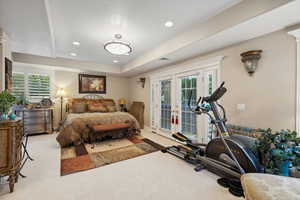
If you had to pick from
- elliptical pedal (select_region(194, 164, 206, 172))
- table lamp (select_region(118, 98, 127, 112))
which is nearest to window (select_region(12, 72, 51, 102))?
table lamp (select_region(118, 98, 127, 112))

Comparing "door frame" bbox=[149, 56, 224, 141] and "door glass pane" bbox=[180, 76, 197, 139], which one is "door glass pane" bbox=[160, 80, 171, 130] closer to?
"door frame" bbox=[149, 56, 224, 141]

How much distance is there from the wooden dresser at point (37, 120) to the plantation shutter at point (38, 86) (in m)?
0.68

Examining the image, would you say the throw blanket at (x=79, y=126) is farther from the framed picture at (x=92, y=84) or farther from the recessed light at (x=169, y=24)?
the recessed light at (x=169, y=24)

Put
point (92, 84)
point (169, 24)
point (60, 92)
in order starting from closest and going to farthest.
→ point (169, 24) < point (60, 92) < point (92, 84)

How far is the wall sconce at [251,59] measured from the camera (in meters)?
2.34

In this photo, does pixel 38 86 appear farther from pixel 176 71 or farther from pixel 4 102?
pixel 176 71

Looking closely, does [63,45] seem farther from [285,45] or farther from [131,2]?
[285,45]

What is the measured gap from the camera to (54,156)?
291 centimetres

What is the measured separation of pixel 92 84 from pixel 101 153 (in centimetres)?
386

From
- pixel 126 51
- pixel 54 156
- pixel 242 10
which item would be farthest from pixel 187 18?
pixel 54 156

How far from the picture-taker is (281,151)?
1730mm

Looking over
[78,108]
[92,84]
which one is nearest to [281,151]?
[78,108]

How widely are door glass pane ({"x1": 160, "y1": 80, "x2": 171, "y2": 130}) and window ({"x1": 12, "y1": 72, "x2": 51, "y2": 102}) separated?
453cm

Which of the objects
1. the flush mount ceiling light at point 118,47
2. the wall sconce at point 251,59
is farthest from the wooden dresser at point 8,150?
the wall sconce at point 251,59
